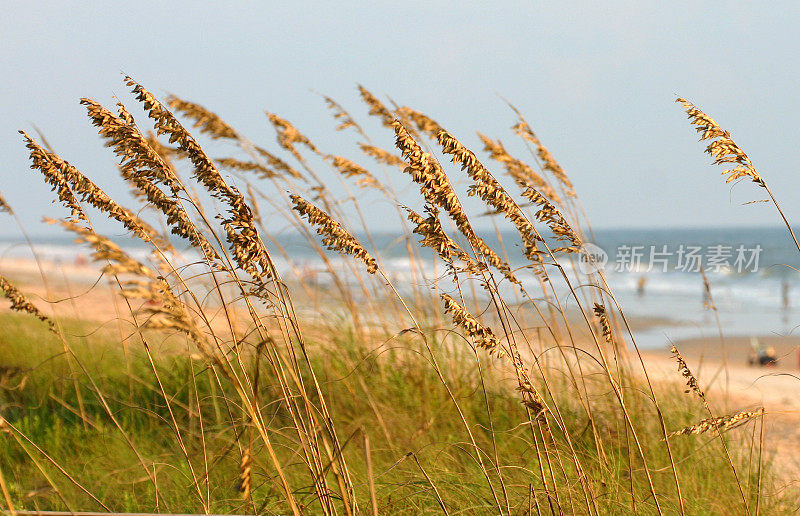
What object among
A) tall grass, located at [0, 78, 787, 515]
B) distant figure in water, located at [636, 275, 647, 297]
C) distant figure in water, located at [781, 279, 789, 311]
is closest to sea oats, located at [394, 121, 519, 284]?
tall grass, located at [0, 78, 787, 515]

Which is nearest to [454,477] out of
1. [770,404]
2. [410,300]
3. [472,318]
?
[472,318]

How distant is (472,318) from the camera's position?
1697 mm

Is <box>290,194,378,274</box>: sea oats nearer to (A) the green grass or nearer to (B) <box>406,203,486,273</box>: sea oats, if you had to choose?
(B) <box>406,203,486,273</box>: sea oats

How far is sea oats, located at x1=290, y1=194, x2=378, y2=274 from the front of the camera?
173cm

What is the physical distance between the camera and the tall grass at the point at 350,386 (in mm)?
1688

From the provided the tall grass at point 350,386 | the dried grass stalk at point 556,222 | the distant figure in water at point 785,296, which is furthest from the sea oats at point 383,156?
the distant figure in water at point 785,296

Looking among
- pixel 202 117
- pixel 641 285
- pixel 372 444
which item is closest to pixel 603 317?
pixel 372 444

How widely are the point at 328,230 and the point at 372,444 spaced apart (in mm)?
1786

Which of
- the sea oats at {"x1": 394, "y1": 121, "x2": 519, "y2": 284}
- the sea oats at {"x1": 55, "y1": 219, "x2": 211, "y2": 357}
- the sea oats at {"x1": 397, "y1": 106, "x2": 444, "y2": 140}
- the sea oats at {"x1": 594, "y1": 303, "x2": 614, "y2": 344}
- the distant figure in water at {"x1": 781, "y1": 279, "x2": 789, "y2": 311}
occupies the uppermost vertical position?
the sea oats at {"x1": 397, "y1": 106, "x2": 444, "y2": 140}

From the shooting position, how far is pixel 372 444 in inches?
129

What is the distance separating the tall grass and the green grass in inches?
0.6

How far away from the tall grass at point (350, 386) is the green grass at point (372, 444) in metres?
0.01

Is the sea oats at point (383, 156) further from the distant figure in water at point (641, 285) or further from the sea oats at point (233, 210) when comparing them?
the distant figure in water at point (641, 285)

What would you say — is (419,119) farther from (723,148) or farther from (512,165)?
(723,148)
